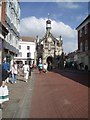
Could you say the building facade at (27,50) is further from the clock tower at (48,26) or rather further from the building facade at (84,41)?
the building facade at (84,41)

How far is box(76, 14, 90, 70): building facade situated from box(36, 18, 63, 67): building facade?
23.5 m

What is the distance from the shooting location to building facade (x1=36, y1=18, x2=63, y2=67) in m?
85.7

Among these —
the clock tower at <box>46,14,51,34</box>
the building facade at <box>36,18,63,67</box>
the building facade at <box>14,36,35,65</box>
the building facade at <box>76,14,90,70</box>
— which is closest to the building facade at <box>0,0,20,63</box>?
the building facade at <box>76,14,90,70</box>

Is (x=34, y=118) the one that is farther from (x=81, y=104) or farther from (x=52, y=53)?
(x=52, y=53)

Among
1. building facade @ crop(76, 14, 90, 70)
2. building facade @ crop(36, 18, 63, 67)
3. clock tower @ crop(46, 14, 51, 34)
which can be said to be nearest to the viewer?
building facade @ crop(76, 14, 90, 70)

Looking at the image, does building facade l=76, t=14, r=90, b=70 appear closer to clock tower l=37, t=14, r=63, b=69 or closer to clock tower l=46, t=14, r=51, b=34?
clock tower l=37, t=14, r=63, b=69

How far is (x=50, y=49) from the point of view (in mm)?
86688

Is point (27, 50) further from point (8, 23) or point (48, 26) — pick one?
point (8, 23)

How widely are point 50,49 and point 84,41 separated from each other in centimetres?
3053

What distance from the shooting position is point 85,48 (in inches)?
2202

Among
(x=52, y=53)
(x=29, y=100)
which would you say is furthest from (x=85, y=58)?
(x=29, y=100)

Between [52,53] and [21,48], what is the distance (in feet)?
34.6

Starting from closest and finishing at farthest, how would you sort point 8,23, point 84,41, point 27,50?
point 8,23 → point 84,41 → point 27,50

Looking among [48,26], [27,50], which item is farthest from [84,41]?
[27,50]
